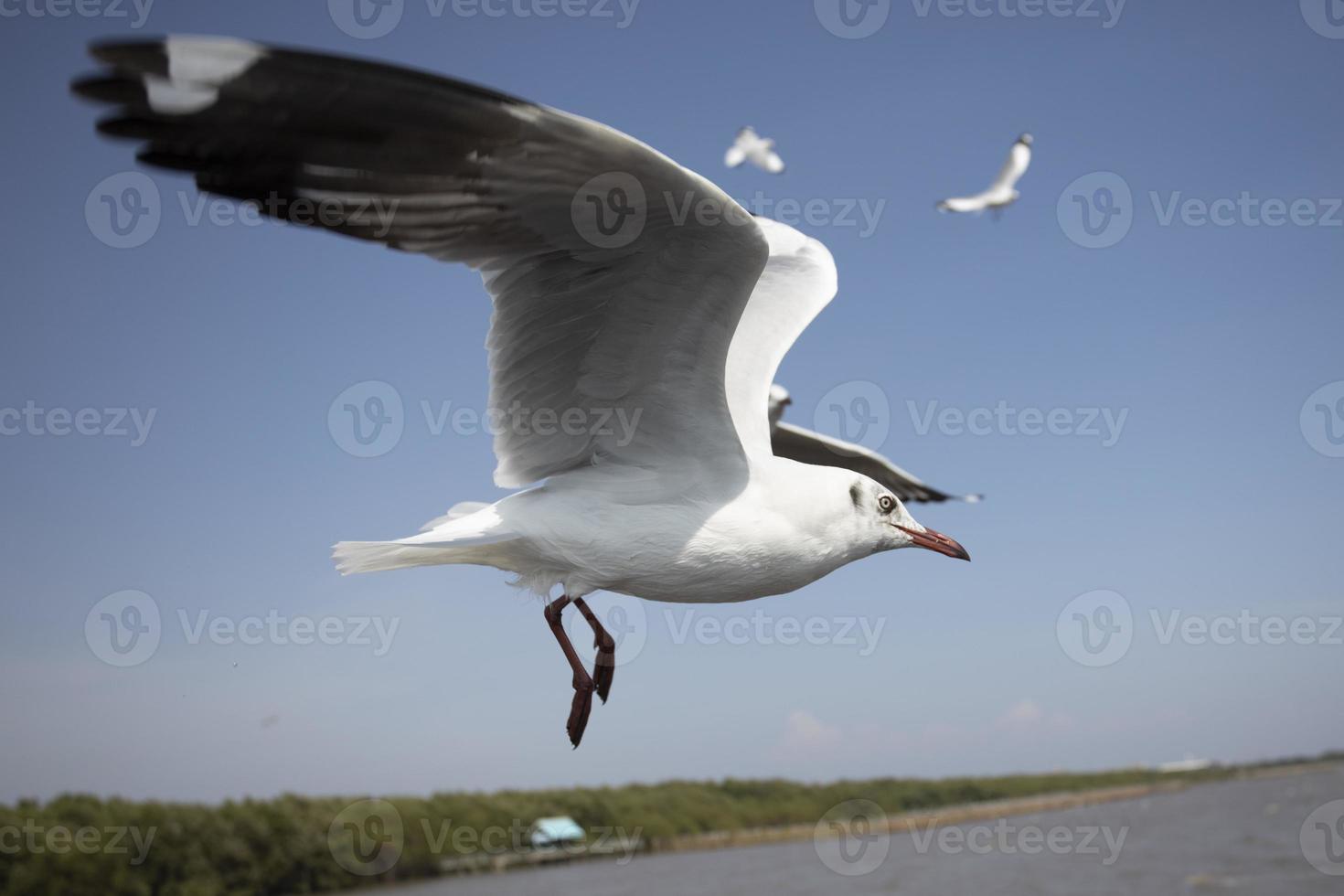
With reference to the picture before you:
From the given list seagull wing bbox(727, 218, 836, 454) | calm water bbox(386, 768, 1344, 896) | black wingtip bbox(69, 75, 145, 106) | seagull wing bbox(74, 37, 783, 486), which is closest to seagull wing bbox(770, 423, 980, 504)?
seagull wing bbox(727, 218, 836, 454)

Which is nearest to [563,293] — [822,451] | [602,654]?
[602,654]

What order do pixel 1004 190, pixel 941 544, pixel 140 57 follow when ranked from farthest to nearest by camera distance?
pixel 1004 190
pixel 941 544
pixel 140 57

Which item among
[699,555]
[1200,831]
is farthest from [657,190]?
[1200,831]

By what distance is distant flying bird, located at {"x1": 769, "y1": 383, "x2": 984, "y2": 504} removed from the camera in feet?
24.2

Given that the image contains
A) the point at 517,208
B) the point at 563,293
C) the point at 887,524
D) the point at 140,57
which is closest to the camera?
the point at 140,57

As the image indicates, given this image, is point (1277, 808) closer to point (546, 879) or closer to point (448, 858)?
point (546, 879)

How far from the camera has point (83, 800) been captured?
35.7m

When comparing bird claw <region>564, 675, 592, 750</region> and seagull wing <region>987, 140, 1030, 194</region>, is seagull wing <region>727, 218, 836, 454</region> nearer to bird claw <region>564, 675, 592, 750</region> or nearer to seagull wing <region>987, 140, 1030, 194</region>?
bird claw <region>564, 675, 592, 750</region>

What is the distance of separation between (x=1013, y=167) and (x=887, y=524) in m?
10.2

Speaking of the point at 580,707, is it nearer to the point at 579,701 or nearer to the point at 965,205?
the point at 579,701

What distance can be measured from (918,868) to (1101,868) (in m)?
11.6

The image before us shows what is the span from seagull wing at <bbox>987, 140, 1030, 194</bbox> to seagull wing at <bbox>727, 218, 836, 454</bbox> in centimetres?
779

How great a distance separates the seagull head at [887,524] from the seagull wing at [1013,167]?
29.1 ft

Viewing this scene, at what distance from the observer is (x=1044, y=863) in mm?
66812
